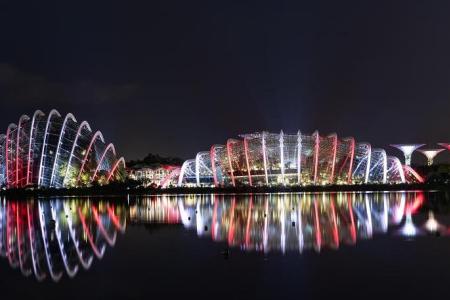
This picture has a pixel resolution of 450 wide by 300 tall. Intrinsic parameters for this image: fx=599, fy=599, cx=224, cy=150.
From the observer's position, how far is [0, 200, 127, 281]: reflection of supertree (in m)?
25.5

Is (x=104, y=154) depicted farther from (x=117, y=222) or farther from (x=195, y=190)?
(x=117, y=222)

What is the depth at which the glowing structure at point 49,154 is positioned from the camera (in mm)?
98750

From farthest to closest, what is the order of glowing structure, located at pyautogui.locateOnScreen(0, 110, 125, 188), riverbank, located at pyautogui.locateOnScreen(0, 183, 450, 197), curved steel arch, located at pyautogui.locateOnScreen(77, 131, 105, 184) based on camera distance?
curved steel arch, located at pyautogui.locateOnScreen(77, 131, 105, 184), glowing structure, located at pyautogui.locateOnScreen(0, 110, 125, 188), riverbank, located at pyautogui.locateOnScreen(0, 183, 450, 197)

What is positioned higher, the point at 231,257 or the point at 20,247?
the point at 20,247

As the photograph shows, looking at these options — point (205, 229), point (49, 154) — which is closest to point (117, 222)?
point (205, 229)

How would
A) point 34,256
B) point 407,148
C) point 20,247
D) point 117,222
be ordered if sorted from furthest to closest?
1. point 407,148
2. point 117,222
3. point 20,247
4. point 34,256

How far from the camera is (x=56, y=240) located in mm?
33000

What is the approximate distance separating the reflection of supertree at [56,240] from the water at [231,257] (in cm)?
6

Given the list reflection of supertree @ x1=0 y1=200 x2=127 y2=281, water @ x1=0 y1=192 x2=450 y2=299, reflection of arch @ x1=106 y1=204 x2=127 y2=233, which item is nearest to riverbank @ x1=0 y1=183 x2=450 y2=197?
reflection of supertree @ x1=0 y1=200 x2=127 y2=281

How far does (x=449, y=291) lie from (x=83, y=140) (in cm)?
9151

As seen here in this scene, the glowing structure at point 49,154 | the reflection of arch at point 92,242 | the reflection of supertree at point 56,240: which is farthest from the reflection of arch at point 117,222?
the glowing structure at point 49,154

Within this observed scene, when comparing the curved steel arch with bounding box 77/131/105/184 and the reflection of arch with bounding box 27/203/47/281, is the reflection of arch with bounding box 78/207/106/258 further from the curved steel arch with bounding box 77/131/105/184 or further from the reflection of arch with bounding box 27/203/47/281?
the curved steel arch with bounding box 77/131/105/184

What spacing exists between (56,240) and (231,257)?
11.7m

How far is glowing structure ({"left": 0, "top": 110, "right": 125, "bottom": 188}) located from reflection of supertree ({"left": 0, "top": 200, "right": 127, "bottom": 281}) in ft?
166
